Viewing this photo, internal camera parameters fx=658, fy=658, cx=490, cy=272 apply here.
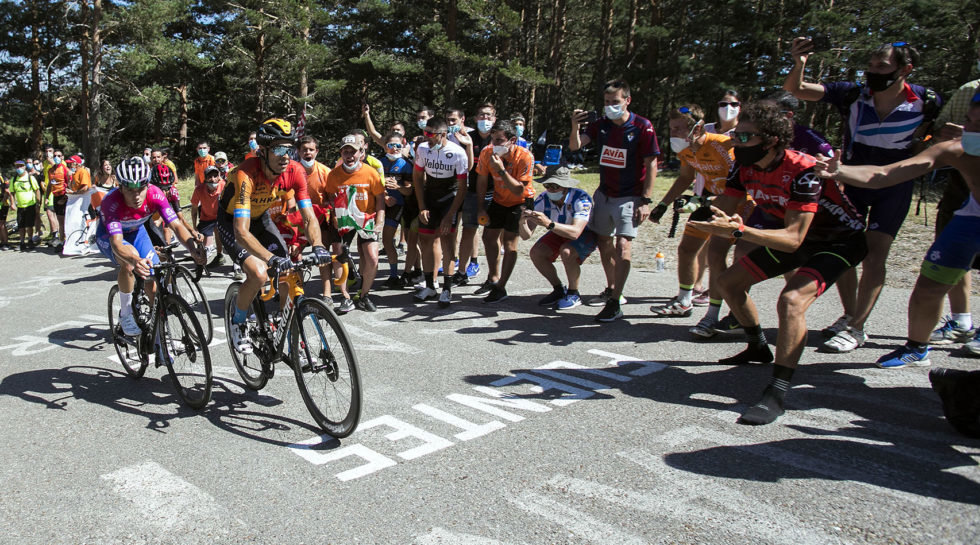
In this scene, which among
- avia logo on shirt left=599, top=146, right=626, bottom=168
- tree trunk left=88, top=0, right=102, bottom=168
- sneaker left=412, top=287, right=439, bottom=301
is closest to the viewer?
avia logo on shirt left=599, top=146, right=626, bottom=168

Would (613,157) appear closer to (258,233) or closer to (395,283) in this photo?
(395,283)

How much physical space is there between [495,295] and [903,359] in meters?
4.30

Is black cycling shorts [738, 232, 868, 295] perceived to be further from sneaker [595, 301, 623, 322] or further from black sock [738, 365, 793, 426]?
sneaker [595, 301, 623, 322]

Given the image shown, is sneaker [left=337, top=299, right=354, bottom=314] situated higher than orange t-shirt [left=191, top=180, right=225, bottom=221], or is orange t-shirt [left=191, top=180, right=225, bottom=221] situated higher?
orange t-shirt [left=191, top=180, right=225, bottom=221]

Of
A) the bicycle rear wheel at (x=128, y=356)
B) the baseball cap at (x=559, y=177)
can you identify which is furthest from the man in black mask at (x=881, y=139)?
the bicycle rear wheel at (x=128, y=356)

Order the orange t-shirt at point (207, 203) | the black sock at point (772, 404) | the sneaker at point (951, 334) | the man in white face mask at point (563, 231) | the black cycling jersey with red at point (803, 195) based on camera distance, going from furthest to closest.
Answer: the orange t-shirt at point (207, 203) < the man in white face mask at point (563, 231) < the sneaker at point (951, 334) < the black cycling jersey with red at point (803, 195) < the black sock at point (772, 404)

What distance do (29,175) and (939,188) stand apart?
76.5ft

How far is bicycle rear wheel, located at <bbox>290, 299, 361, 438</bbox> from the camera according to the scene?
4039mm

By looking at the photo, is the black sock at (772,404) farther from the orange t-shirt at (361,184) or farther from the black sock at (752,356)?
the orange t-shirt at (361,184)

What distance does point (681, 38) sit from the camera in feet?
108

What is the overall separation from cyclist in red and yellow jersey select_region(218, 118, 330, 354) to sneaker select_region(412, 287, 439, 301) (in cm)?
281

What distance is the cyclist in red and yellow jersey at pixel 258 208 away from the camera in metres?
4.88

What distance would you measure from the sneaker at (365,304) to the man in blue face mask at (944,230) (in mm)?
5114

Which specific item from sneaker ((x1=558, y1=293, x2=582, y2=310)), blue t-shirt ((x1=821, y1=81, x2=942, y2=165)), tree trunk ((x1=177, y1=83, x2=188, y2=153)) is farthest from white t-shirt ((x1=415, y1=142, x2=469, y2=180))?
tree trunk ((x1=177, y1=83, x2=188, y2=153))
